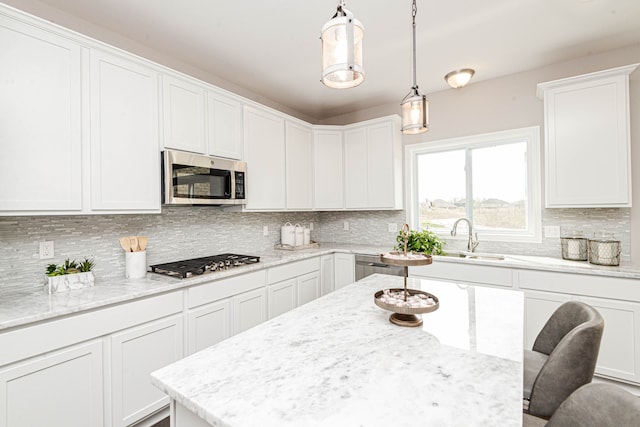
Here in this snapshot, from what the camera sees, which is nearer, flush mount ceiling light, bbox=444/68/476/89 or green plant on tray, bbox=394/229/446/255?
flush mount ceiling light, bbox=444/68/476/89

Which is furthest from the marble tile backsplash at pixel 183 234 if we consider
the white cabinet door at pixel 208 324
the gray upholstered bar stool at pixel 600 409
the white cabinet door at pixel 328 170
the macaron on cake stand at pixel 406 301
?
the gray upholstered bar stool at pixel 600 409

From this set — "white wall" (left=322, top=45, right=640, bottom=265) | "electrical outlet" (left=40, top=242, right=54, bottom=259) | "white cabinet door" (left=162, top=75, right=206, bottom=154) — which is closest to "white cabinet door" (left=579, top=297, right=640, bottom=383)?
"white wall" (left=322, top=45, right=640, bottom=265)

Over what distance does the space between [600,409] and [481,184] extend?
2.96 m

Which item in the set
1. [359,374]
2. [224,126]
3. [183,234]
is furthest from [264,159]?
[359,374]

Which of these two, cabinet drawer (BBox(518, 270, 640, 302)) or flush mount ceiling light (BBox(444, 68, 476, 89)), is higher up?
flush mount ceiling light (BBox(444, 68, 476, 89))

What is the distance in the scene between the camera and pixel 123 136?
205 cm

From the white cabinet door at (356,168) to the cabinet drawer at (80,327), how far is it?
2.41 metres

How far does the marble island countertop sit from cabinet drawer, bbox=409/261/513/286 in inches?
1.8

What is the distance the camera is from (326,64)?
3.65 ft

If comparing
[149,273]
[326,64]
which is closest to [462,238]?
[326,64]

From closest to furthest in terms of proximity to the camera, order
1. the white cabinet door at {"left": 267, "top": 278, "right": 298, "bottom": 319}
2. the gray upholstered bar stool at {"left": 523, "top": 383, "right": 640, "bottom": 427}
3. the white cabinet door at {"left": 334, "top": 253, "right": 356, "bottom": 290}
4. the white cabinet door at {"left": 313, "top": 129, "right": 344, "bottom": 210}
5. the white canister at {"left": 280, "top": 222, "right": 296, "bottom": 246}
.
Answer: the gray upholstered bar stool at {"left": 523, "top": 383, "right": 640, "bottom": 427}
the white cabinet door at {"left": 267, "top": 278, "right": 298, "bottom": 319}
the white cabinet door at {"left": 334, "top": 253, "right": 356, "bottom": 290}
the white canister at {"left": 280, "top": 222, "right": 296, "bottom": 246}
the white cabinet door at {"left": 313, "top": 129, "right": 344, "bottom": 210}

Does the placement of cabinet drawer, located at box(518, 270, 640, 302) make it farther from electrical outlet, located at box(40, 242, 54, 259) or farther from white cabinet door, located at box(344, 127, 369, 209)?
electrical outlet, located at box(40, 242, 54, 259)

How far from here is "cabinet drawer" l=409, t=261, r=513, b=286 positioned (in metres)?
2.64

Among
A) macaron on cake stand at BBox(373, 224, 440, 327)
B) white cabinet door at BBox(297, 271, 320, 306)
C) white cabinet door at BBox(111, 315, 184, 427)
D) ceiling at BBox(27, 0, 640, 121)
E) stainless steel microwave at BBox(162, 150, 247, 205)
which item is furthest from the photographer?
white cabinet door at BBox(297, 271, 320, 306)
